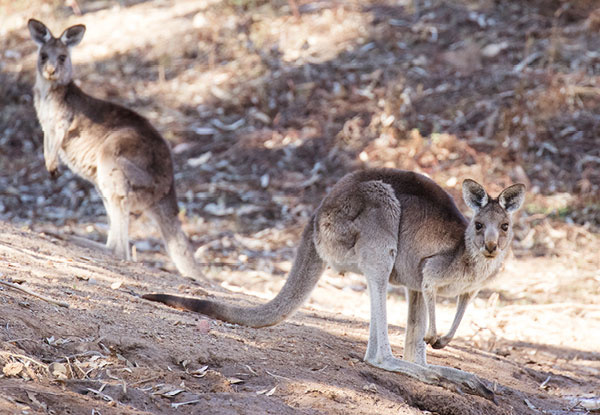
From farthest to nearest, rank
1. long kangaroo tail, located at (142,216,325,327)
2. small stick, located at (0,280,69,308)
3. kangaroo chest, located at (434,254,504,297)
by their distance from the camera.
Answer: long kangaroo tail, located at (142,216,325,327) < kangaroo chest, located at (434,254,504,297) < small stick, located at (0,280,69,308)

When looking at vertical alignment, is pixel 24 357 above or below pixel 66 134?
below

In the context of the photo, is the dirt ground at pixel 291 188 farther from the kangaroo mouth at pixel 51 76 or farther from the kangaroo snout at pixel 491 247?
the kangaroo mouth at pixel 51 76

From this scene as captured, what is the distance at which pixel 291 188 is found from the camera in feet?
30.7

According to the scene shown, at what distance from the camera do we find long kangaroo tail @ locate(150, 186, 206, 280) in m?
6.45

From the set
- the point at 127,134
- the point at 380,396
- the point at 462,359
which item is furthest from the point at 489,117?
the point at 380,396

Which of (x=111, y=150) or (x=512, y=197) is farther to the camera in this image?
(x=111, y=150)

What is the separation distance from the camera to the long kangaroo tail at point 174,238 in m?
6.45

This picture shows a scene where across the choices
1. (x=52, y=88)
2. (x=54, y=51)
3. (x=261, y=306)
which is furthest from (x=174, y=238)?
(x=261, y=306)

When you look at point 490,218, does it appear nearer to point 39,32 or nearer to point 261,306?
point 261,306

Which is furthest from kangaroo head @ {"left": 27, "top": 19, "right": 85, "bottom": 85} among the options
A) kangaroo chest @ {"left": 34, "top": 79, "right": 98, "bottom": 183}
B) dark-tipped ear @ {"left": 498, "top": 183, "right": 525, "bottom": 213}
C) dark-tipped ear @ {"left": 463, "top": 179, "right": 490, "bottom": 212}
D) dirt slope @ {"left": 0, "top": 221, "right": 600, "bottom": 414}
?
dark-tipped ear @ {"left": 498, "top": 183, "right": 525, "bottom": 213}

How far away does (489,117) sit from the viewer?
964cm

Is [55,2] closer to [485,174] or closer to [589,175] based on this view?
[485,174]

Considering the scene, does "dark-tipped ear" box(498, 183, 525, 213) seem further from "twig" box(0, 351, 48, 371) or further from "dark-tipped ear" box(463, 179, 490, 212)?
"twig" box(0, 351, 48, 371)

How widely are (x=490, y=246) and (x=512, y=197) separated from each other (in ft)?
1.15
